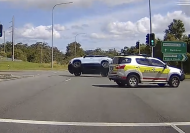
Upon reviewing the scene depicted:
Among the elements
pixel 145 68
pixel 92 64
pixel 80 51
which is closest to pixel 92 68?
pixel 92 64

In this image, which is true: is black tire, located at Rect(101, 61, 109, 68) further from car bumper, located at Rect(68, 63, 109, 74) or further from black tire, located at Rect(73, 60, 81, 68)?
black tire, located at Rect(73, 60, 81, 68)

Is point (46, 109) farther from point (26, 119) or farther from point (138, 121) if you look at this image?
point (138, 121)

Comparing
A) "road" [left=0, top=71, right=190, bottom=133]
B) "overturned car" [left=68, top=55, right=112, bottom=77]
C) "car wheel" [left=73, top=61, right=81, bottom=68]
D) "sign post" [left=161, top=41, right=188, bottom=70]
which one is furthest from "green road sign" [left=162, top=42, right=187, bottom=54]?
"road" [left=0, top=71, right=190, bottom=133]

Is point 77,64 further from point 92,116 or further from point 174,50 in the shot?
point 92,116

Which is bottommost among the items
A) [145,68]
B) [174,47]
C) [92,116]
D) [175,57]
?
[92,116]

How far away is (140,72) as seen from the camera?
21.0 m

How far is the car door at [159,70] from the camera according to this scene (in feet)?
70.3

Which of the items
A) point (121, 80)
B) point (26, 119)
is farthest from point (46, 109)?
point (121, 80)

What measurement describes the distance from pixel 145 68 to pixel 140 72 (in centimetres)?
41

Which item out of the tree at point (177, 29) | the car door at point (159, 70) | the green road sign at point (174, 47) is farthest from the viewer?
the tree at point (177, 29)

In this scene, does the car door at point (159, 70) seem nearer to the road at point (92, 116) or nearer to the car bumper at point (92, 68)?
the road at point (92, 116)

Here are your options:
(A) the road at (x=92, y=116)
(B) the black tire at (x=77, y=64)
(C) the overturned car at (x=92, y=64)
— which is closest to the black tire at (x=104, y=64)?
(C) the overturned car at (x=92, y=64)

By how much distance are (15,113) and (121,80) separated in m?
10.9

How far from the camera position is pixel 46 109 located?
1163cm
